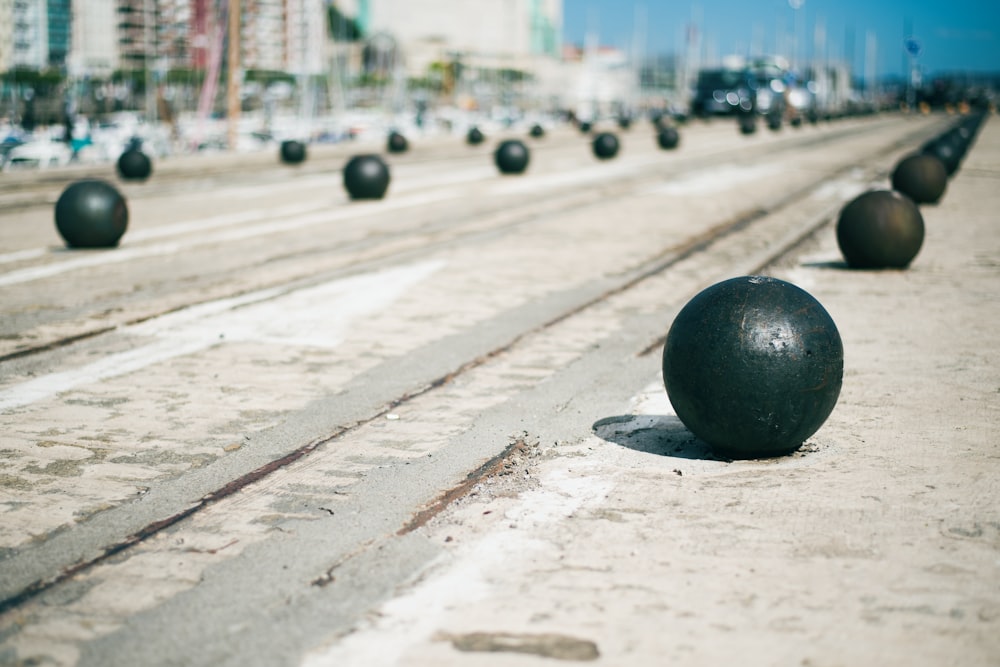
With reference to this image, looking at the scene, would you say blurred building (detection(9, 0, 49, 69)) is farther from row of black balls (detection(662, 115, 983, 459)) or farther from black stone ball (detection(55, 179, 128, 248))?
row of black balls (detection(662, 115, 983, 459))

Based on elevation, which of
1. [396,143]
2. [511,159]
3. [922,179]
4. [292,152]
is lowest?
[922,179]

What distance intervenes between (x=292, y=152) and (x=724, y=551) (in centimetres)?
3282

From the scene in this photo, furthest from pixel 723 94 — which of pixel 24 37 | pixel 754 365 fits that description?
pixel 754 365

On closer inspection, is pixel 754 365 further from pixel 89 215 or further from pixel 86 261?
pixel 89 215

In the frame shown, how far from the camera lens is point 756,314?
6484 mm

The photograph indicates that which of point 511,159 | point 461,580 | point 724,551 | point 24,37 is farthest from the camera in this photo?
point 24,37

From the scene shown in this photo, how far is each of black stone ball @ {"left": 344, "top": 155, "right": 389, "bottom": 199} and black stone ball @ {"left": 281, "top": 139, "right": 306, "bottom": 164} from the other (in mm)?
12826

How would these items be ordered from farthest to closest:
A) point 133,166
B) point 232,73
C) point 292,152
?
point 232,73
point 292,152
point 133,166

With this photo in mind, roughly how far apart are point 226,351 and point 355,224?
33.5 ft

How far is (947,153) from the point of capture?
30391 mm

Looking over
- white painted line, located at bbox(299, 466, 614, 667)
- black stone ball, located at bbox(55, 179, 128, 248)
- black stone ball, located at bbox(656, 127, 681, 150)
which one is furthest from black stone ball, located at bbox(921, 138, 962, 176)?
white painted line, located at bbox(299, 466, 614, 667)

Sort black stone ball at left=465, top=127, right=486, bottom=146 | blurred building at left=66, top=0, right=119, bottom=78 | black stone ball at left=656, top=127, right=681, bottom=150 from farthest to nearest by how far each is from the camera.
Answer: blurred building at left=66, top=0, right=119, bottom=78 → black stone ball at left=465, top=127, right=486, bottom=146 → black stone ball at left=656, top=127, right=681, bottom=150

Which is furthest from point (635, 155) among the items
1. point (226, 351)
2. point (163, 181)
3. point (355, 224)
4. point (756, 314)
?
point (756, 314)

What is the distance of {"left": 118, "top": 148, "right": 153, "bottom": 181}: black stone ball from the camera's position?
96.1ft
